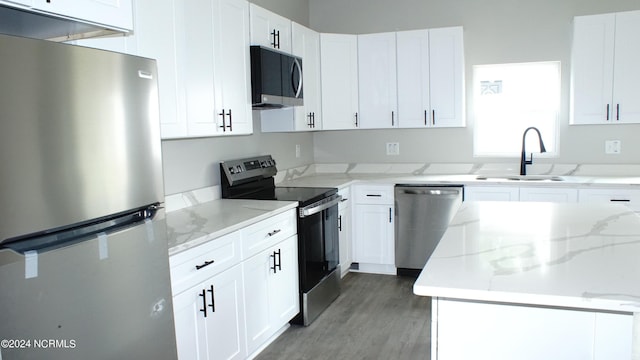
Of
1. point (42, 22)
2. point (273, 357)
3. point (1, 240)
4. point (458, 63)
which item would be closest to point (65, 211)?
point (1, 240)

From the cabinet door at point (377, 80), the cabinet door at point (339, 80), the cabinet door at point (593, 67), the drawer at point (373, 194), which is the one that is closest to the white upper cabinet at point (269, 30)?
the cabinet door at point (339, 80)

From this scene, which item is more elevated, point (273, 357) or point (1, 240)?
point (1, 240)

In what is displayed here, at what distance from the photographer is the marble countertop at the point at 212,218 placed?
2303mm

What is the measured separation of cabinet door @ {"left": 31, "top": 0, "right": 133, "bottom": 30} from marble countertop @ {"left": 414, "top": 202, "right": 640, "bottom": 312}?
1.33 meters

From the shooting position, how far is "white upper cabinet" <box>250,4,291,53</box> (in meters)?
3.41

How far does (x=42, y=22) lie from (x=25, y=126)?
0.59 meters

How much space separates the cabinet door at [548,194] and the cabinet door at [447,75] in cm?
85

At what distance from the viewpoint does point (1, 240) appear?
122 cm

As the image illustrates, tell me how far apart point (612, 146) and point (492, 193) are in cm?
122

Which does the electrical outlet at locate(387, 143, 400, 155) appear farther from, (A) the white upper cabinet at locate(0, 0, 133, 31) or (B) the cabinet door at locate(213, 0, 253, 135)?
(A) the white upper cabinet at locate(0, 0, 133, 31)

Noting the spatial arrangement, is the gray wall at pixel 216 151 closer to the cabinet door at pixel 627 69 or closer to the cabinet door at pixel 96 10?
the cabinet door at pixel 96 10

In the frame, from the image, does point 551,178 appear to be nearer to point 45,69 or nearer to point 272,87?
point 272,87

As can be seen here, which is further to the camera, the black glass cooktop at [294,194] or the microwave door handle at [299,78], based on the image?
the microwave door handle at [299,78]

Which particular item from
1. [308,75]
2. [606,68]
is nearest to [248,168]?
[308,75]
